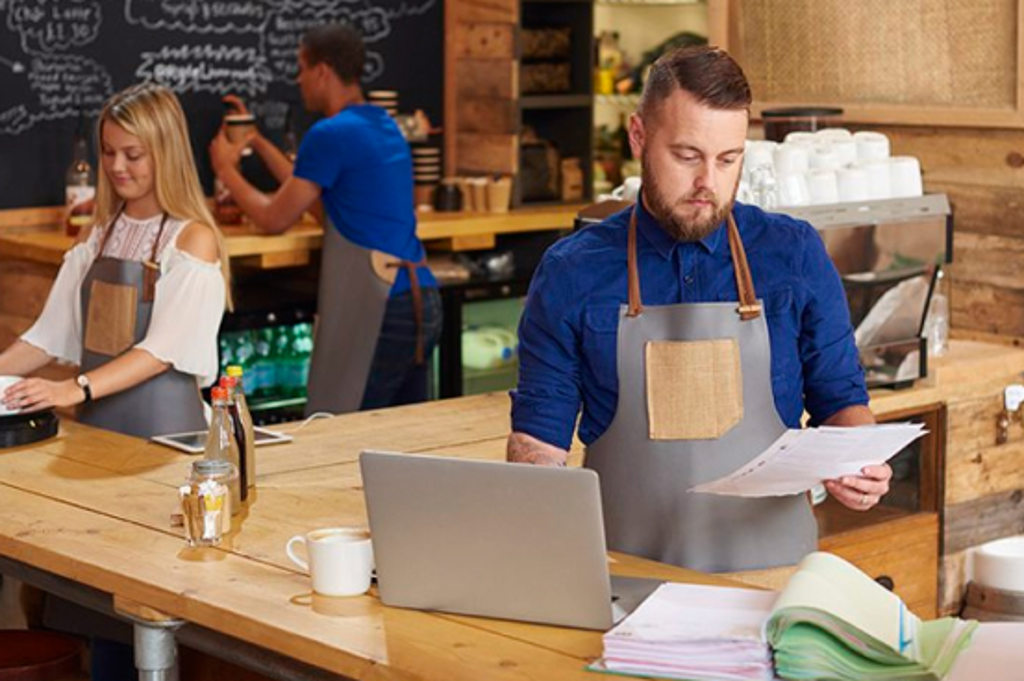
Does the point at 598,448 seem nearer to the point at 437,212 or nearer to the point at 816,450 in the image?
the point at 816,450

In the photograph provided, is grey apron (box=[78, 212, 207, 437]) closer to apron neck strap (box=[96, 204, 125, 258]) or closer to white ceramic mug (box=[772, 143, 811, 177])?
apron neck strap (box=[96, 204, 125, 258])

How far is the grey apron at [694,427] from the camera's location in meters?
3.44

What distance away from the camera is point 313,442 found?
170 inches

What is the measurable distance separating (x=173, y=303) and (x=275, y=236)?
1924mm

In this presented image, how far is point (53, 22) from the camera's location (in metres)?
6.77

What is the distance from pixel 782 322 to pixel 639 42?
5.32m

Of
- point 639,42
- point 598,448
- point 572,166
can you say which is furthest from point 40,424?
point 639,42

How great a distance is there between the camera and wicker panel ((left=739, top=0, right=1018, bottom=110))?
17.1 feet

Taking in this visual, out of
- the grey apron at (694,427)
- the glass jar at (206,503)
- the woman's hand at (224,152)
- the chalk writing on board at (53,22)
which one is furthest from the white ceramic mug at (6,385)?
the chalk writing on board at (53,22)

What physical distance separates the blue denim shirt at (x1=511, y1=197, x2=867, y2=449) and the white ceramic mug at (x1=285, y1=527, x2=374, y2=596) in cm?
51

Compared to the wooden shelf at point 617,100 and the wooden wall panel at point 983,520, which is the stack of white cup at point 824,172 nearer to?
the wooden wall panel at point 983,520

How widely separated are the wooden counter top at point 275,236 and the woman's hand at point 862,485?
356 centimetres

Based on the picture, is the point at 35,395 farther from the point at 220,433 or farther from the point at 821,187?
the point at 821,187

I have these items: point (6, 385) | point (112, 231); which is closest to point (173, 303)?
point (112, 231)
